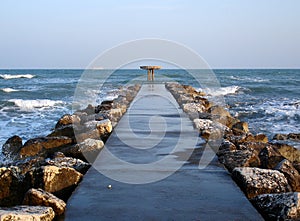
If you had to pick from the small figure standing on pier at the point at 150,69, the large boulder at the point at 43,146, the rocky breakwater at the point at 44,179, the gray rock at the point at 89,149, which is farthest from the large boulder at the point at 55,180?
the small figure standing on pier at the point at 150,69

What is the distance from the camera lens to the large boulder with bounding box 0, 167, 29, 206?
3.80 meters

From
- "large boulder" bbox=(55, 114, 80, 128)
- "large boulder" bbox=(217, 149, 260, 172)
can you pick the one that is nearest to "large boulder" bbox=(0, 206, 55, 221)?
"large boulder" bbox=(217, 149, 260, 172)

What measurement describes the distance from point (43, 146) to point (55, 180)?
93.5 inches

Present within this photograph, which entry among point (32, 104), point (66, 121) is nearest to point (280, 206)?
point (66, 121)

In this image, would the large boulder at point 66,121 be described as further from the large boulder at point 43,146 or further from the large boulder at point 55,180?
the large boulder at point 55,180

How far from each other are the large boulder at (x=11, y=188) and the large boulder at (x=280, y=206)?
219cm

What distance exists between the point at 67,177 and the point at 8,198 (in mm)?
599

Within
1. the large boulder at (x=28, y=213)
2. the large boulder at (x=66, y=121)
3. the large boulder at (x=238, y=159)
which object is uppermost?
the large boulder at (x=28, y=213)

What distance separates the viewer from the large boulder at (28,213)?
2.74 meters

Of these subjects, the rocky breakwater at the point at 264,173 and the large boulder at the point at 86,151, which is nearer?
the rocky breakwater at the point at 264,173

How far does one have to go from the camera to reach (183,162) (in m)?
4.80

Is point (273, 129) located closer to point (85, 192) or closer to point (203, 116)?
point (203, 116)

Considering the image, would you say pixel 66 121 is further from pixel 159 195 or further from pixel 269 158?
pixel 159 195

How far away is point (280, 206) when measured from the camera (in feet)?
9.96
